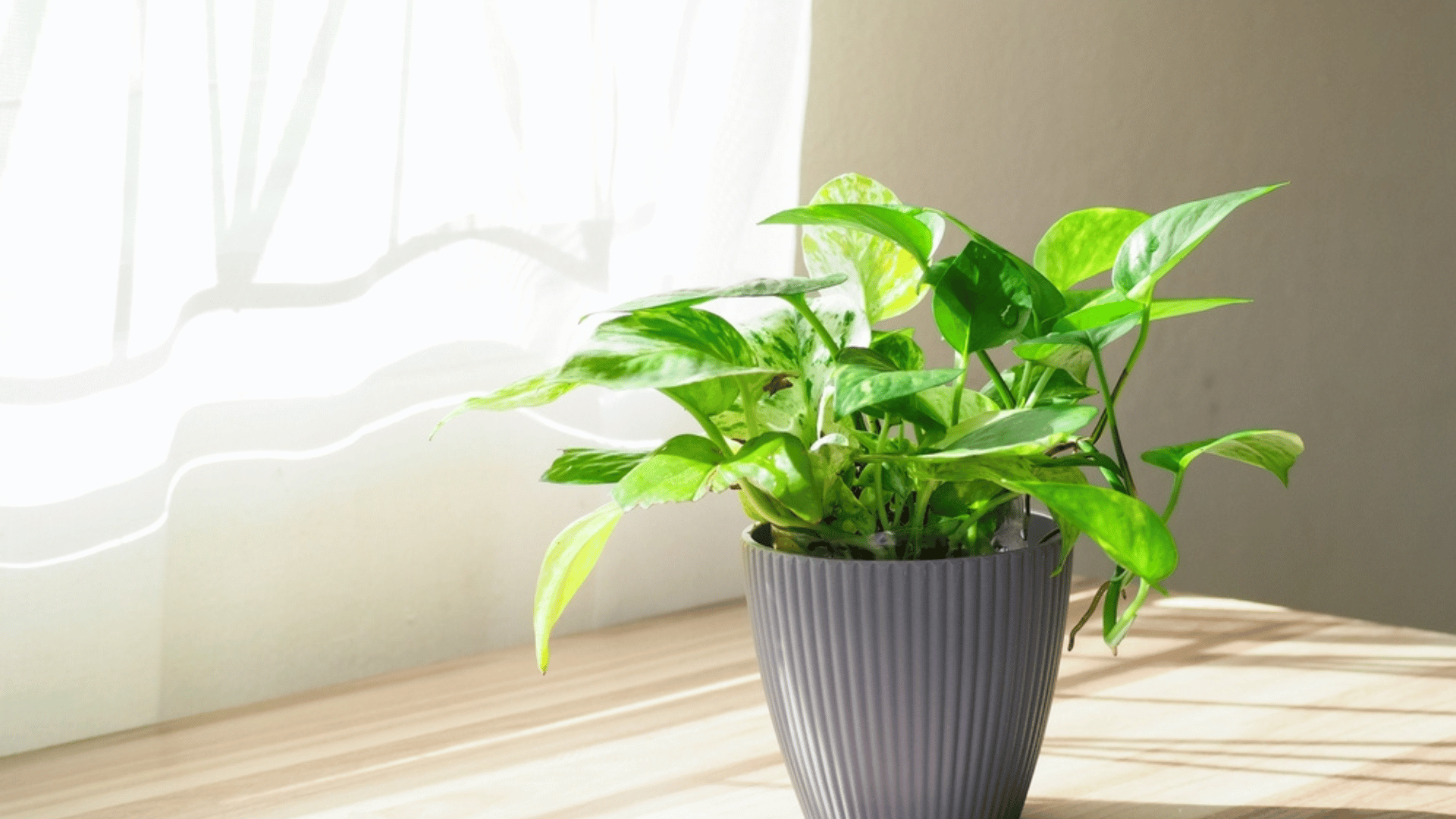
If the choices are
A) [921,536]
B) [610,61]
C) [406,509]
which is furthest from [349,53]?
[921,536]

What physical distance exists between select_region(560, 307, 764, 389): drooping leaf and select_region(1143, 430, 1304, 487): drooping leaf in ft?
0.67

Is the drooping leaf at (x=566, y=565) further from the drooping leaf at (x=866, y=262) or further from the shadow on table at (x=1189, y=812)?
the shadow on table at (x=1189, y=812)

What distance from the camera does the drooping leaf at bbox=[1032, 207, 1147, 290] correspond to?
690mm

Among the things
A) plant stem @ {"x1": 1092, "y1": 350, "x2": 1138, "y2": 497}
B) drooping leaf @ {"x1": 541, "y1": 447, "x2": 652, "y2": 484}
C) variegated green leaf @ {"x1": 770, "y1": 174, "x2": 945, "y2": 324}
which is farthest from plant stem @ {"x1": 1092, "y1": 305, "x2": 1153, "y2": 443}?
drooping leaf @ {"x1": 541, "y1": 447, "x2": 652, "y2": 484}

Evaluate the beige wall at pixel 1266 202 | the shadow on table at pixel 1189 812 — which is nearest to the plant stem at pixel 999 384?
the shadow on table at pixel 1189 812

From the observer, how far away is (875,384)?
1.83ft

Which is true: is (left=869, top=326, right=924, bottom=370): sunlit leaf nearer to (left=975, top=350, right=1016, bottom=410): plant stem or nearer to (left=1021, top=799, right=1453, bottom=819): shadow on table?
(left=975, top=350, right=1016, bottom=410): plant stem

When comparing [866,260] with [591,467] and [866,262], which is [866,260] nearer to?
[866,262]

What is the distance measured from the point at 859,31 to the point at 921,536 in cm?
101

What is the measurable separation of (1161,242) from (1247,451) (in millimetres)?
108

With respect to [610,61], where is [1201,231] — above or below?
below

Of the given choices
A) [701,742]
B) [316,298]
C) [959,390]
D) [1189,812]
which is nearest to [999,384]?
[959,390]

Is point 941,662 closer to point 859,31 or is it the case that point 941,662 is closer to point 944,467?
point 944,467

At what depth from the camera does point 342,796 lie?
0.86 meters
